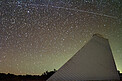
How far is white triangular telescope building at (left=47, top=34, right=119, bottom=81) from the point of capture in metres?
10.8

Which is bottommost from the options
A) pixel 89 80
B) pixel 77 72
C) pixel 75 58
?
pixel 89 80

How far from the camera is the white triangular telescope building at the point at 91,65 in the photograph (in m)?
10.8

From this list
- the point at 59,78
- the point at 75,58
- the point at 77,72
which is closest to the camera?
the point at 59,78

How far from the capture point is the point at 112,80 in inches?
499

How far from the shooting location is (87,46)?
1362cm

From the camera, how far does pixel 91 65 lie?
40.9 ft

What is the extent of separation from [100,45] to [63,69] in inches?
234

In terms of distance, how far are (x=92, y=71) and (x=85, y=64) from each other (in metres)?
0.82

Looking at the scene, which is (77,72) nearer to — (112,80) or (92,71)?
(92,71)

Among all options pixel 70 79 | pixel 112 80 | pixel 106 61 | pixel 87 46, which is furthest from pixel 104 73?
pixel 70 79

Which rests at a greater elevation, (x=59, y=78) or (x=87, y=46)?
(x=87, y=46)

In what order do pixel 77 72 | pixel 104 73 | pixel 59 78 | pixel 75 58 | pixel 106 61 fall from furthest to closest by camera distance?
pixel 106 61
pixel 104 73
pixel 75 58
pixel 77 72
pixel 59 78

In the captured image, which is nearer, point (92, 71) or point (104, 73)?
point (92, 71)

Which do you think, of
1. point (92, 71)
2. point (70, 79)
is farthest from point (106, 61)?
point (70, 79)
